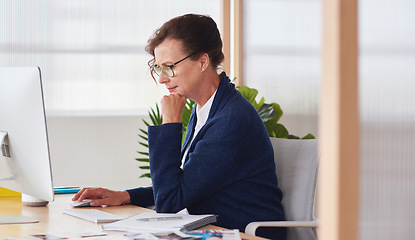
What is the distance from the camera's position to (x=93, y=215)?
6.08 feet

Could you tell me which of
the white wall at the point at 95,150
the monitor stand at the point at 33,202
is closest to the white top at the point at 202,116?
the monitor stand at the point at 33,202

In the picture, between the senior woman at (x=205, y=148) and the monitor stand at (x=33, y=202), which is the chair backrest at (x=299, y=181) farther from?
the monitor stand at (x=33, y=202)

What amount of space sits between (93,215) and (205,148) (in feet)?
1.37

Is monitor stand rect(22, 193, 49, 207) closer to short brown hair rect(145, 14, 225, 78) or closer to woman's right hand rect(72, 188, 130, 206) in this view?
woman's right hand rect(72, 188, 130, 206)

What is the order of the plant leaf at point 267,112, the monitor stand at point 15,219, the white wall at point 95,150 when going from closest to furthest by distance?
the monitor stand at point 15,219
the plant leaf at point 267,112
the white wall at point 95,150

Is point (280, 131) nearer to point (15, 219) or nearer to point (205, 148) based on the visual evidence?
point (205, 148)

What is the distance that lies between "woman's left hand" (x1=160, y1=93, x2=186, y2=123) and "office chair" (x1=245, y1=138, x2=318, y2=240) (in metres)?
0.43

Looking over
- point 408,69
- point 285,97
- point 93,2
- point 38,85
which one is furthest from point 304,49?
point 408,69

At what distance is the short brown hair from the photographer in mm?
2160

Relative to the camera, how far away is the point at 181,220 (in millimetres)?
1647

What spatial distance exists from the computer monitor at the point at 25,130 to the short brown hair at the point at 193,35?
0.55 meters

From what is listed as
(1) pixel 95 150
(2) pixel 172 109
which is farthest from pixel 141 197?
(1) pixel 95 150

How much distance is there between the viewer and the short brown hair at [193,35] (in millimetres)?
2160

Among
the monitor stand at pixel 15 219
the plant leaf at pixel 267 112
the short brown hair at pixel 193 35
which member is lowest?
the monitor stand at pixel 15 219
